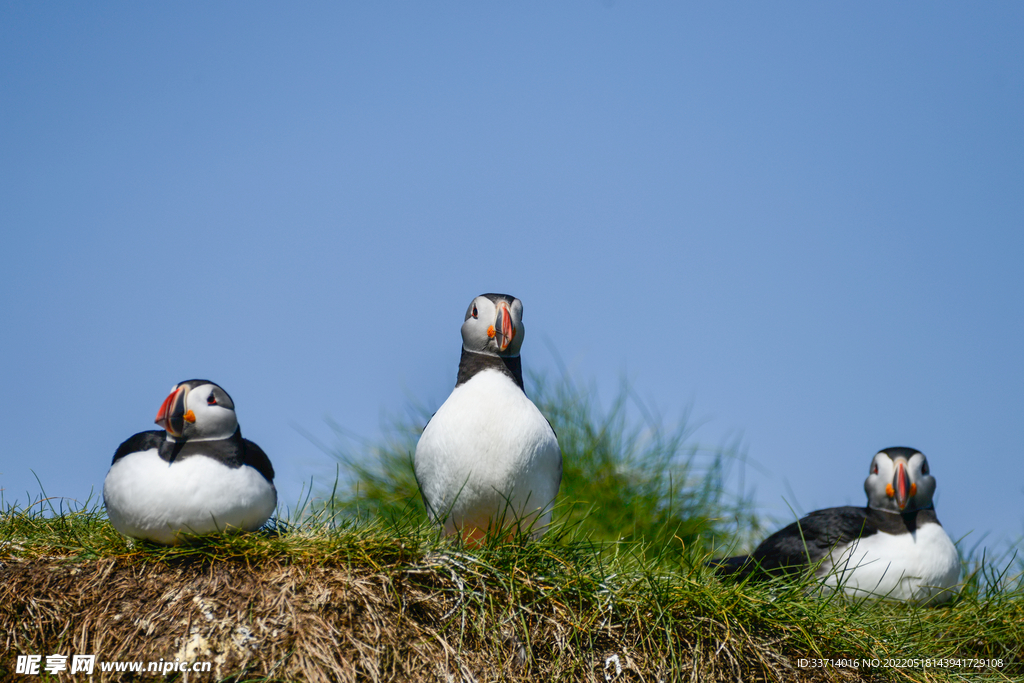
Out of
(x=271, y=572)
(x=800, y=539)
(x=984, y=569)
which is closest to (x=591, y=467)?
(x=800, y=539)

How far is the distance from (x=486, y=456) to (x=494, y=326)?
0.71 m

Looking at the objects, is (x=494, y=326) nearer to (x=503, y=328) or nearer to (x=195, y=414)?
(x=503, y=328)

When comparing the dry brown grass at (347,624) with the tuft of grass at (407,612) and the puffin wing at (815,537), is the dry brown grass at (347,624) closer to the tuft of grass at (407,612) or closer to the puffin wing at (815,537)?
the tuft of grass at (407,612)

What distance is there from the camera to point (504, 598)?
430 centimetres

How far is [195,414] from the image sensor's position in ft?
13.8

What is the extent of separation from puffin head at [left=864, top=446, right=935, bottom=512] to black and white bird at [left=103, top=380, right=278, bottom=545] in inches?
156

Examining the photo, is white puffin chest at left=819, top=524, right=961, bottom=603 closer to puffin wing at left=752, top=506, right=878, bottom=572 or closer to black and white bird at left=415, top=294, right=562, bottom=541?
puffin wing at left=752, top=506, right=878, bottom=572

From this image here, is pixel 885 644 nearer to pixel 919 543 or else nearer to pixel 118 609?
pixel 919 543

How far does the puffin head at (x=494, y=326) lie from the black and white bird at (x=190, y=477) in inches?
53.2

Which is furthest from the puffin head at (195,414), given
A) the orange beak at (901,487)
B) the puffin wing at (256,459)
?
the orange beak at (901,487)

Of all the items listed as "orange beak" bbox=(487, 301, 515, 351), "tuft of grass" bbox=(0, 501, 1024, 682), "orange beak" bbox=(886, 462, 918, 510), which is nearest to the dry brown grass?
"tuft of grass" bbox=(0, 501, 1024, 682)

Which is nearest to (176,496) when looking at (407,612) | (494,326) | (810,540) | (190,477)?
(190,477)

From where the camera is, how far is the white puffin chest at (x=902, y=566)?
18.2 feet

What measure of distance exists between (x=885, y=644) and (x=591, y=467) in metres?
4.07
